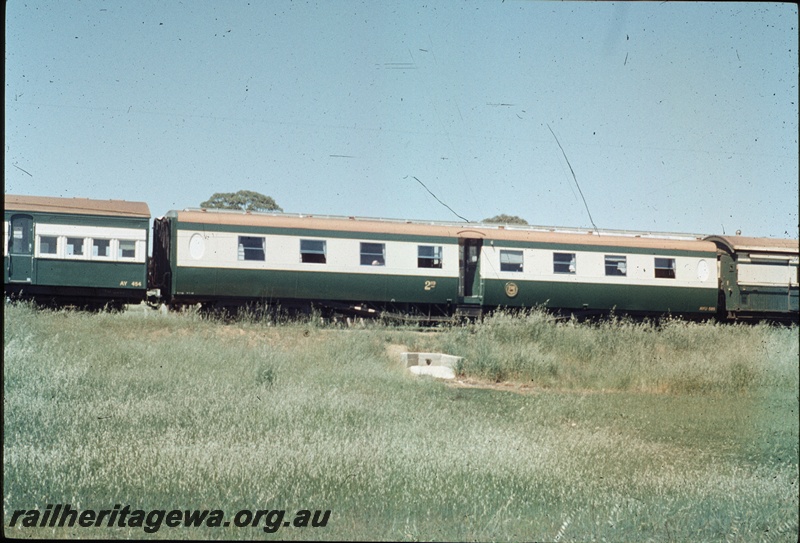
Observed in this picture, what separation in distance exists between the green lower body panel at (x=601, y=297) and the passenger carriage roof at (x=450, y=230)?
43.6 inches

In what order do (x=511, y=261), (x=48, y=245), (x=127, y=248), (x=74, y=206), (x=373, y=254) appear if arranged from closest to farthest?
(x=48, y=245) → (x=74, y=206) → (x=127, y=248) → (x=373, y=254) → (x=511, y=261)

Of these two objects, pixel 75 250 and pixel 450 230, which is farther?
pixel 450 230

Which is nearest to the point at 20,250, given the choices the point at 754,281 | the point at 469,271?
the point at 469,271

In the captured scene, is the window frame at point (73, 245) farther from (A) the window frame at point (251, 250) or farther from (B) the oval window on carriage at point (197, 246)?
(A) the window frame at point (251, 250)

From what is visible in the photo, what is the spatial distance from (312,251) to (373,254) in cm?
148

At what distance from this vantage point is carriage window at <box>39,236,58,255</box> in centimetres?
1533

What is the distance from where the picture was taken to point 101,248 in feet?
51.4

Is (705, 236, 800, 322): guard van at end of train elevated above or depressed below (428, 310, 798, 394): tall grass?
above

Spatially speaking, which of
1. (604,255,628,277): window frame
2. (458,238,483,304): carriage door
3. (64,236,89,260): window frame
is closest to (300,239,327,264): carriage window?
(458,238,483,304): carriage door

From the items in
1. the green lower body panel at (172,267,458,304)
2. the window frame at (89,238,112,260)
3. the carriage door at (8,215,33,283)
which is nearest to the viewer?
the carriage door at (8,215,33,283)

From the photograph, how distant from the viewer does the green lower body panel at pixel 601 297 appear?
674 inches

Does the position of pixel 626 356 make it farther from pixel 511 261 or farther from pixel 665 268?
pixel 665 268

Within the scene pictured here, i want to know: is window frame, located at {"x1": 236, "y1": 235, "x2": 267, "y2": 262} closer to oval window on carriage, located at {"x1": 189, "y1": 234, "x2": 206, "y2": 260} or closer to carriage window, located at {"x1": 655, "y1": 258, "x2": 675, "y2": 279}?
oval window on carriage, located at {"x1": 189, "y1": 234, "x2": 206, "y2": 260}

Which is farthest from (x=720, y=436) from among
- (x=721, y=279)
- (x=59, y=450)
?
(x=721, y=279)
